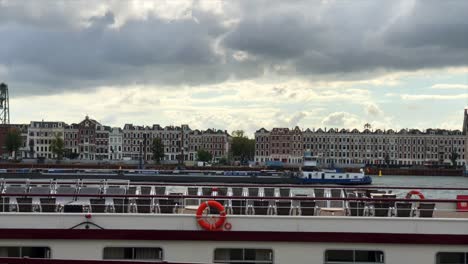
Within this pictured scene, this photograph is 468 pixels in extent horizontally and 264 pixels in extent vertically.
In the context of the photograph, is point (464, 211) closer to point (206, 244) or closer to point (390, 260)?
point (390, 260)

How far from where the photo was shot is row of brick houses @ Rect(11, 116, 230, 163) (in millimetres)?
168750

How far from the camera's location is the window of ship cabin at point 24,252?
38.8ft

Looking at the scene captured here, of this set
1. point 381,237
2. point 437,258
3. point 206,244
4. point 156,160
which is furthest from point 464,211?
point 156,160

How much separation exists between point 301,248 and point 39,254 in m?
4.62

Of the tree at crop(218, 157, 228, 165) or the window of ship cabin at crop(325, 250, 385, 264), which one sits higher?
the tree at crop(218, 157, 228, 165)

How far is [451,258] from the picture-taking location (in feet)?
39.5

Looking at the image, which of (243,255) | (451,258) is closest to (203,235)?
(243,255)

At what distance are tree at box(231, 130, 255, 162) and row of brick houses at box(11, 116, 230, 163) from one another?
183 inches

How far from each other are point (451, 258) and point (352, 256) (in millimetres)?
1815

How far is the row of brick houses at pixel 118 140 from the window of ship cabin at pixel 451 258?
502 feet

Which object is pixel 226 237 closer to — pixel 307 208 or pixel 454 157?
pixel 307 208

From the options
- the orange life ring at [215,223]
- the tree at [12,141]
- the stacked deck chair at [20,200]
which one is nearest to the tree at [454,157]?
the tree at [12,141]

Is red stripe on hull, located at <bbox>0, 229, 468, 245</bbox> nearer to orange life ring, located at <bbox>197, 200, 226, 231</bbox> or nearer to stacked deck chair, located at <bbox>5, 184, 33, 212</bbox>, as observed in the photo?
orange life ring, located at <bbox>197, 200, 226, 231</bbox>

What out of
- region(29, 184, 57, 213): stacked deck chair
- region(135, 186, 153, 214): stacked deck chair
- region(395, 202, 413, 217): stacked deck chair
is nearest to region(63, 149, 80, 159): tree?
region(29, 184, 57, 213): stacked deck chair
